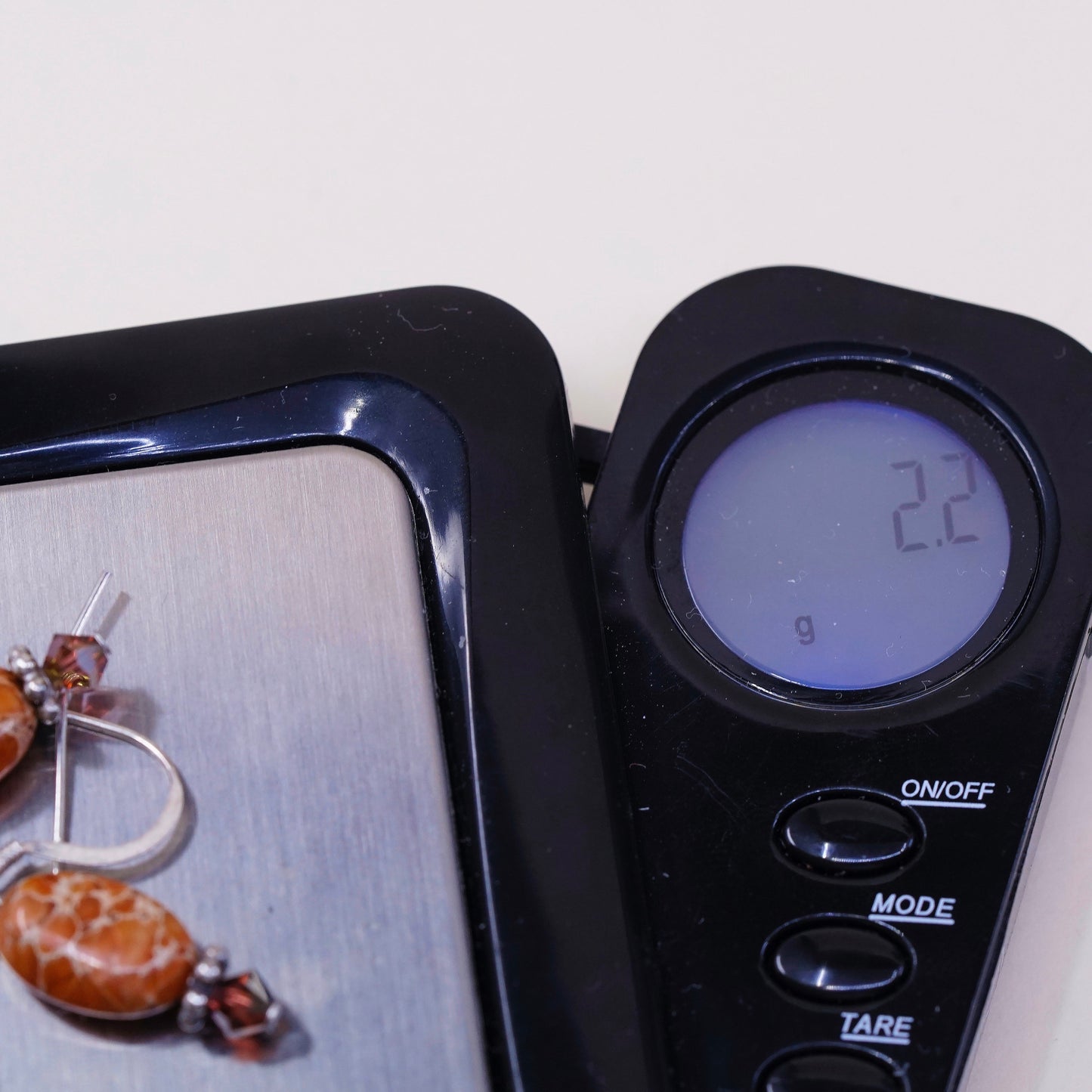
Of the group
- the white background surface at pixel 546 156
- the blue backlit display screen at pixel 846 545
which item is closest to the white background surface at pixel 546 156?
the white background surface at pixel 546 156

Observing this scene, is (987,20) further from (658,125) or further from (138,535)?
(138,535)

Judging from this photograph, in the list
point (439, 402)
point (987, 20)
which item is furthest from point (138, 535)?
point (987, 20)

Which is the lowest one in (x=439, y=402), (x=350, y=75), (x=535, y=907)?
(x=535, y=907)

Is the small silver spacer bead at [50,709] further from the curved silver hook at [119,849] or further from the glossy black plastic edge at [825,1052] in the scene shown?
the glossy black plastic edge at [825,1052]

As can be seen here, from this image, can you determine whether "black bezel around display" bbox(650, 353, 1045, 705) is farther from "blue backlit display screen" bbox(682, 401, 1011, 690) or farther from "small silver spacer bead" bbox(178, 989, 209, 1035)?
"small silver spacer bead" bbox(178, 989, 209, 1035)

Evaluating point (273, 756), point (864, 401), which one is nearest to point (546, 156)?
point (864, 401)

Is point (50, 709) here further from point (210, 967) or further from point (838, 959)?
point (838, 959)

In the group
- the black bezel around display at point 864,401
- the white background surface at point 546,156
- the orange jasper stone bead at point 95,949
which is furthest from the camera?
the white background surface at point 546,156

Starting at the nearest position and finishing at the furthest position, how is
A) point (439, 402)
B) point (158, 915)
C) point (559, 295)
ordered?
point (158, 915) < point (439, 402) < point (559, 295)

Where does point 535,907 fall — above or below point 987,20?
below
